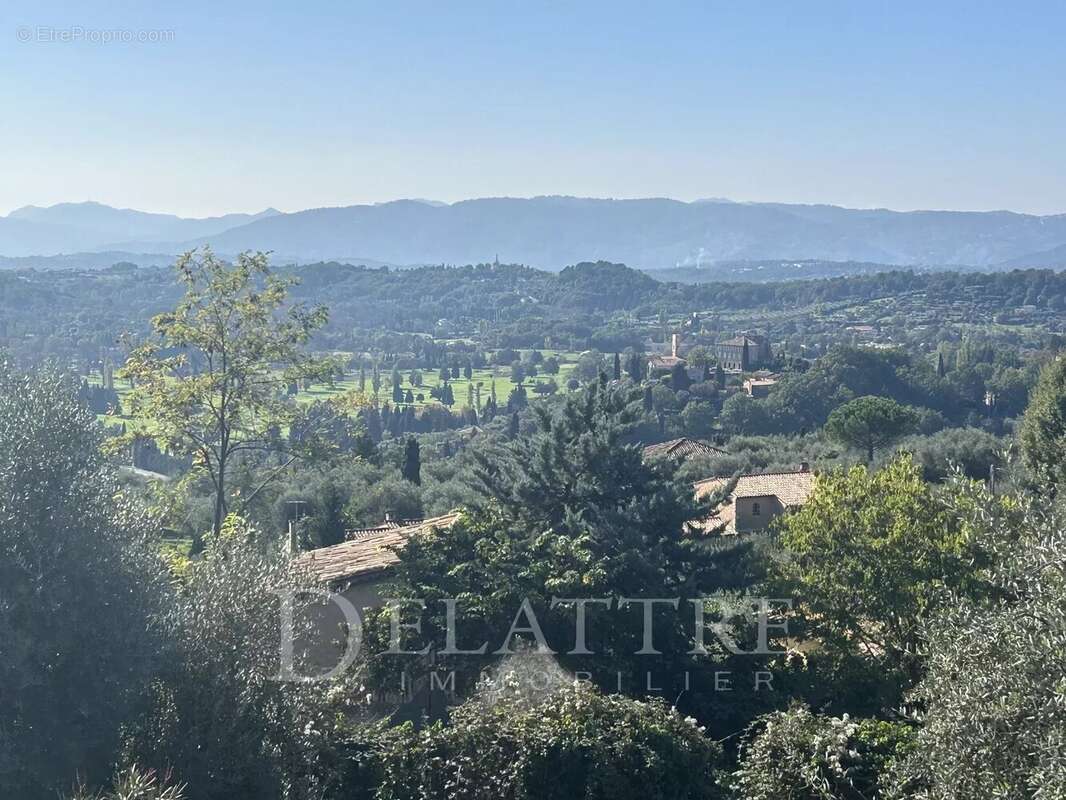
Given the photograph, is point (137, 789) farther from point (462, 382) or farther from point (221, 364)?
point (462, 382)

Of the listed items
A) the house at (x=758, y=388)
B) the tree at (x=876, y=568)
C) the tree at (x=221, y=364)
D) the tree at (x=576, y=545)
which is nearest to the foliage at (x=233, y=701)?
Result: the tree at (x=576, y=545)

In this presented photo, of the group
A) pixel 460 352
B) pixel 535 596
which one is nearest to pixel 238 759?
pixel 535 596

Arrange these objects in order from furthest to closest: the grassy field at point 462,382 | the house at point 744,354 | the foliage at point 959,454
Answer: the grassy field at point 462,382
the house at point 744,354
the foliage at point 959,454

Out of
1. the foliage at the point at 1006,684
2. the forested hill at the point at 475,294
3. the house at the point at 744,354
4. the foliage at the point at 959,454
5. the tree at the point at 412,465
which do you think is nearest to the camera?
the foliage at the point at 1006,684

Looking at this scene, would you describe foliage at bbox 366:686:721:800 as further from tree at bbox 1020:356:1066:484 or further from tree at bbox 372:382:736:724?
tree at bbox 1020:356:1066:484

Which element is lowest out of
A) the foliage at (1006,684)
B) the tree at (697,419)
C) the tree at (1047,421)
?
the tree at (697,419)

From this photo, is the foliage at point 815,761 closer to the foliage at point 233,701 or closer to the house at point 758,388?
the foliage at point 233,701

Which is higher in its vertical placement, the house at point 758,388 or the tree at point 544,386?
the house at point 758,388

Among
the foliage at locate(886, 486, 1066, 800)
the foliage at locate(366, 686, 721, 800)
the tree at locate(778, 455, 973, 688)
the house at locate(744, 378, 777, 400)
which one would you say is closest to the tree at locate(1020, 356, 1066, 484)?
the tree at locate(778, 455, 973, 688)

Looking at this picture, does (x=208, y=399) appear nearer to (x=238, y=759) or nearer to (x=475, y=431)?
(x=238, y=759)
